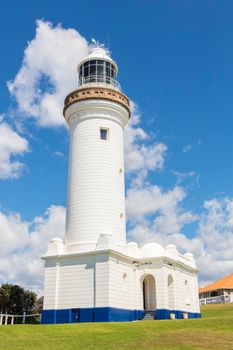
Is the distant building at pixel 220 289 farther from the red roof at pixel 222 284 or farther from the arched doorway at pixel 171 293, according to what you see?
the arched doorway at pixel 171 293

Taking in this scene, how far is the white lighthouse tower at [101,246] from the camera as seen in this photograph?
26.4 meters

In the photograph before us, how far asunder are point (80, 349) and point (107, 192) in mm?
14594

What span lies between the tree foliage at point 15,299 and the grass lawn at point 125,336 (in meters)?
25.1

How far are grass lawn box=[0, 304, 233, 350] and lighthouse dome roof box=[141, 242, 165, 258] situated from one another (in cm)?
813

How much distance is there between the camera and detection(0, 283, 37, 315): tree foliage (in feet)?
145

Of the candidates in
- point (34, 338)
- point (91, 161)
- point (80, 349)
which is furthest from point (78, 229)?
point (80, 349)

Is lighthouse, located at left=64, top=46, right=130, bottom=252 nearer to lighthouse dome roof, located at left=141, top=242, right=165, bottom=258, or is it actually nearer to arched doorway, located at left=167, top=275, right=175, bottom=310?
lighthouse dome roof, located at left=141, top=242, right=165, bottom=258

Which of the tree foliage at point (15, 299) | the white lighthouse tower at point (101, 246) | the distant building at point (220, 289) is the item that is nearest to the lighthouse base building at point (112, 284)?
the white lighthouse tower at point (101, 246)

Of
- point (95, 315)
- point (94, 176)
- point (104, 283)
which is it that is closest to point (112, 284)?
point (104, 283)

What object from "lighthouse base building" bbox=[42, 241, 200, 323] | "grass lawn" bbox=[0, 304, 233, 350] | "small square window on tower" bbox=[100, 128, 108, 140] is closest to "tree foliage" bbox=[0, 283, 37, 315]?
"lighthouse base building" bbox=[42, 241, 200, 323]

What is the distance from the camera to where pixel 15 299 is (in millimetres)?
45156

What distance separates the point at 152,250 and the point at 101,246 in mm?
4999

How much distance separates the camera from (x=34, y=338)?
17.7 meters

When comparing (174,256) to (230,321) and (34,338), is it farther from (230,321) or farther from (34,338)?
(34,338)
